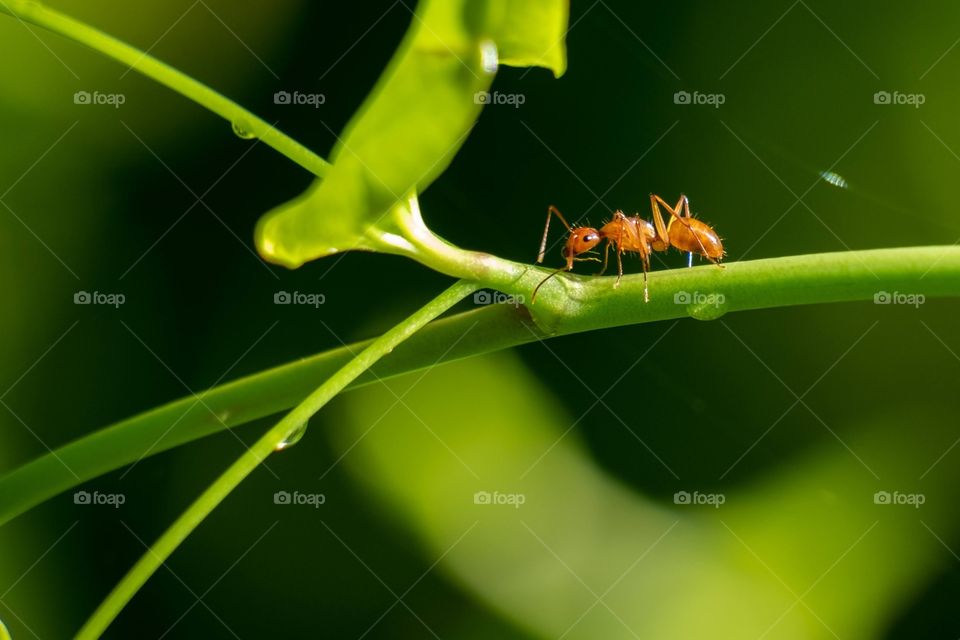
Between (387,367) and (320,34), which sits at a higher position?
(320,34)

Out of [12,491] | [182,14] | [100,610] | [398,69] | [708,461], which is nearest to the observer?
[398,69]

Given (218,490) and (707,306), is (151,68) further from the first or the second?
(707,306)

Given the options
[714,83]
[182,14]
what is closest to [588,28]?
[714,83]

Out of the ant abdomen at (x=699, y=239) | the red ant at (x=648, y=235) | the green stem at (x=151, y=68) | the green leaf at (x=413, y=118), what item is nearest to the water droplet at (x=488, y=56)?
the green leaf at (x=413, y=118)

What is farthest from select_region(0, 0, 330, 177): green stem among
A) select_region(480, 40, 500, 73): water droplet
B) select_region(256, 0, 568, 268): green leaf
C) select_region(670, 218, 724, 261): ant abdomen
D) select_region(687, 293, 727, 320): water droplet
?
select_region(670, 218, 724, 261): ant abdomen

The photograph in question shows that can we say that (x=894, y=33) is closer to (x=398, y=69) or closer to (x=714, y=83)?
(x=714, y=83)

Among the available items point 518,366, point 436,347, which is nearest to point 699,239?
point 518,366

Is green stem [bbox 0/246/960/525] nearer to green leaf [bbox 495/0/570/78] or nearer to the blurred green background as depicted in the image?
green leaf [bbox 495/0/570/78]
